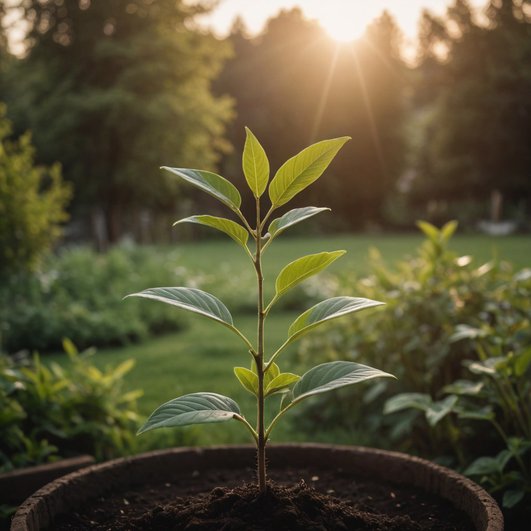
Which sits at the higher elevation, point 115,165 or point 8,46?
point 8,46

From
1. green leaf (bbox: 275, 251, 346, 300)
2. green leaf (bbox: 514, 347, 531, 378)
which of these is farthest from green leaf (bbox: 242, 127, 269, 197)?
green leaf (bbox: 514, 347, 531, 378)

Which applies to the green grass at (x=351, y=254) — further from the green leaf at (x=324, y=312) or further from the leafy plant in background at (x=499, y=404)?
the green leaf at (x=324, y=312)

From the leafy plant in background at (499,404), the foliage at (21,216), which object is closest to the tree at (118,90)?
the foliage at (21,216)

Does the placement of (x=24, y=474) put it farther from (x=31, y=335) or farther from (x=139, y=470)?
(x=31, y=335)

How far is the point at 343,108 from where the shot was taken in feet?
82.1

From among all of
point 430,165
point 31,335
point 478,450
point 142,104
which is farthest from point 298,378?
point 430,165

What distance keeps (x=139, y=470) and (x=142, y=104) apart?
1338 centimetres

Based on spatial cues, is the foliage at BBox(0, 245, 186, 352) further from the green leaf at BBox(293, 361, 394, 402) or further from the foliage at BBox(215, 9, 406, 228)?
the foliage at BBox(215, 9, 406, 228)

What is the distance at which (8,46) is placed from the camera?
16328 mm

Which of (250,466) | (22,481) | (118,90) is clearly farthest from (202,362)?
(118,90)

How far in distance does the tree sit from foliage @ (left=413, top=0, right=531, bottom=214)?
25.2 feet

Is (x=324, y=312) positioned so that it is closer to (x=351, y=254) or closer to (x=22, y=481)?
(x=22, y=481)

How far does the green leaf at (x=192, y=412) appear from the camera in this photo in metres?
1.08

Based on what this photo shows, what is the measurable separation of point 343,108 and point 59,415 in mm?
23476
